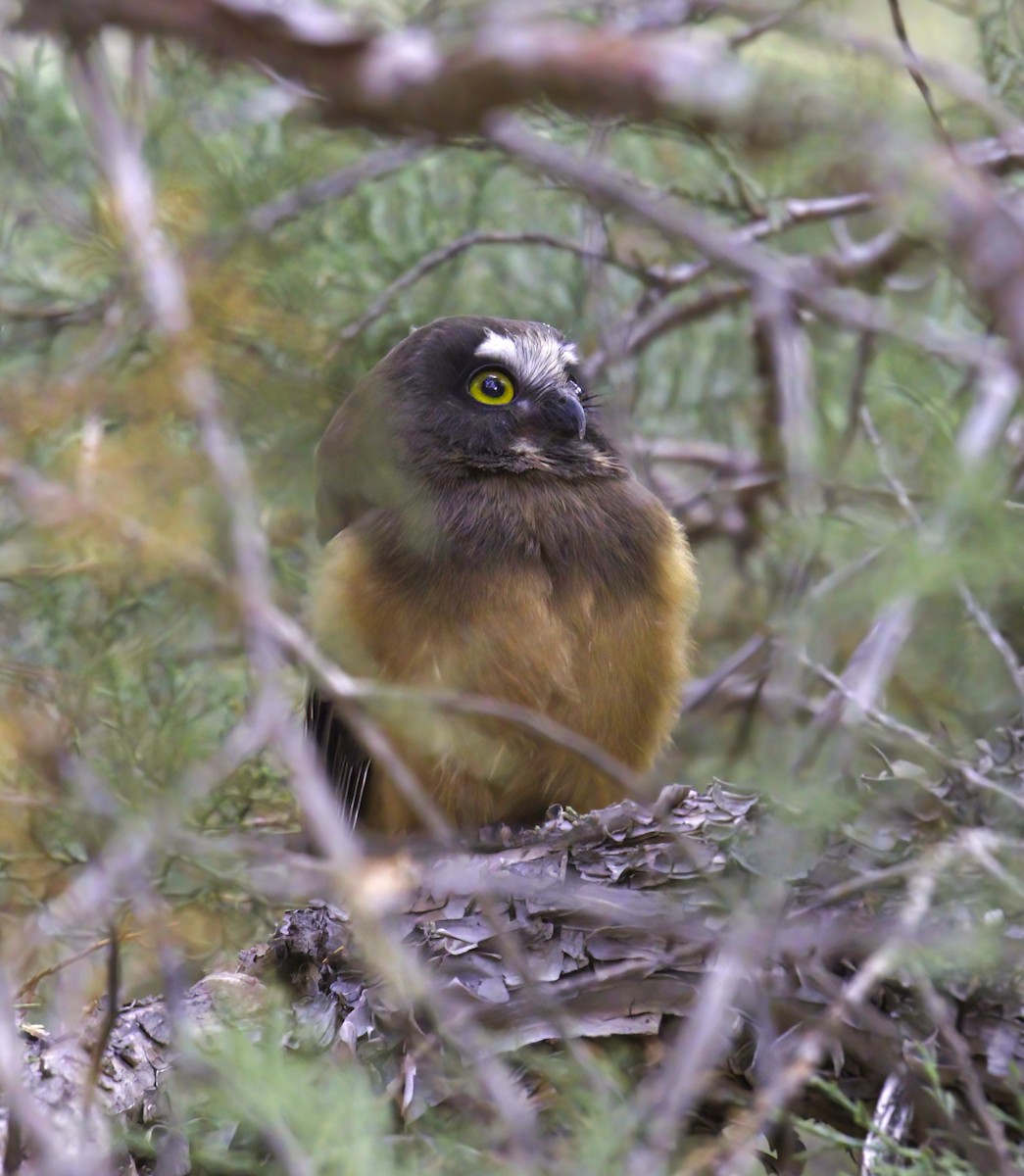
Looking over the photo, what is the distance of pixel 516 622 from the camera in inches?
172

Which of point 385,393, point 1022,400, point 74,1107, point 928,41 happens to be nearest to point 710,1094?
point 74,1107

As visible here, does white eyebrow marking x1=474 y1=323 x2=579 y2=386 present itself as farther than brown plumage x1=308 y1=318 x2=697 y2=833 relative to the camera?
Yes

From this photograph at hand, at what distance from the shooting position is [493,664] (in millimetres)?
4328

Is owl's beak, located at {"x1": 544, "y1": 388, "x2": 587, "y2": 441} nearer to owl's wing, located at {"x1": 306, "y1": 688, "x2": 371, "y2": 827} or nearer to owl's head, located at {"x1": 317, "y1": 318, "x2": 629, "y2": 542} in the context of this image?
owl's head, located at {"x1": 317, "y1": 318, "x2": 629, "y2": 542}

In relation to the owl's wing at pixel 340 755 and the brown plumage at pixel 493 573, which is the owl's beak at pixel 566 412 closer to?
the brown plumage at pixel 493 573

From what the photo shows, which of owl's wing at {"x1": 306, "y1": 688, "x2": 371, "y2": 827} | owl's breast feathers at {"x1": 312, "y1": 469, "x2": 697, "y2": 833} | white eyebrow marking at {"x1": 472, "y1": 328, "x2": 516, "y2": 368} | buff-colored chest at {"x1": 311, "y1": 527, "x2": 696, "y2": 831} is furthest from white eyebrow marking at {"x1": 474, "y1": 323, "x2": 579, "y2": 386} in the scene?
owl's wing at {"x1": 306, "y1": 688, "x2": 371, "y2": 827}

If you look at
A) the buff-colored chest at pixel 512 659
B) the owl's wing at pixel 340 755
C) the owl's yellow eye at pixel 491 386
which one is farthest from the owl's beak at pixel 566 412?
the owl's wing at pixel 340 755

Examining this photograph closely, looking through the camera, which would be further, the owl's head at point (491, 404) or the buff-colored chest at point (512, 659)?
the owl's head at point (491, 404)

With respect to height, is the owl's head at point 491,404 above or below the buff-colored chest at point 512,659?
above

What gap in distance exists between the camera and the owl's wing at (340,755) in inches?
193

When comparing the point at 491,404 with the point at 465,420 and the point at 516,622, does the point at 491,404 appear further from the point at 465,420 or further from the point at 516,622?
the point at 516,622

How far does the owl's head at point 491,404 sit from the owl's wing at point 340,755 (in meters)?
0.92

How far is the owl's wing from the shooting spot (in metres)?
4.90

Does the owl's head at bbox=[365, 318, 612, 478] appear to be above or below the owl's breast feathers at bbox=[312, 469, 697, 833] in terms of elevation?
above
